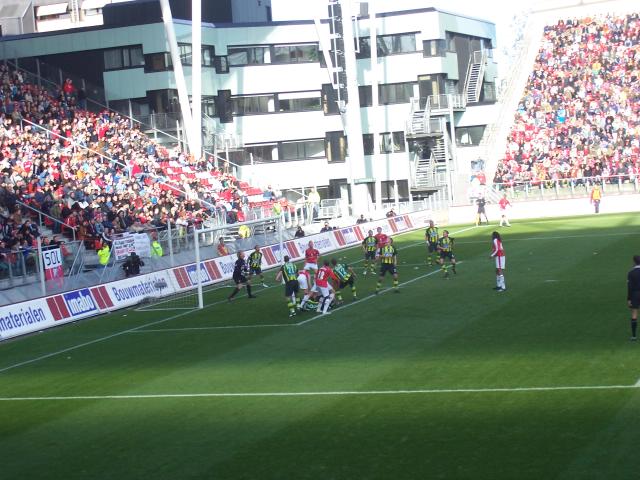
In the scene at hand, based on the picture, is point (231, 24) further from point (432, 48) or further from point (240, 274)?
point (240, 274)

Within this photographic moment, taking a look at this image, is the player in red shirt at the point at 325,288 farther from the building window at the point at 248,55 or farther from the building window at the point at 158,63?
the building window at the point at 248,55

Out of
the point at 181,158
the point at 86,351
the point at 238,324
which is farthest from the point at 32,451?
the point at 181,158

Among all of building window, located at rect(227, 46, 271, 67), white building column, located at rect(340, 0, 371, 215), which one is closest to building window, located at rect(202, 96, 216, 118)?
building window, located at rect(227, 46, 271, 67)

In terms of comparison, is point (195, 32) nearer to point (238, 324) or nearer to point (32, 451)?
point (238, 324)

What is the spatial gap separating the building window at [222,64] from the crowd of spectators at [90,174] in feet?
35.1

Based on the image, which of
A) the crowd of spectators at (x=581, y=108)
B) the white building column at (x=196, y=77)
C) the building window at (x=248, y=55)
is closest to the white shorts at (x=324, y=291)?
the white building column at (x=196, y=77)

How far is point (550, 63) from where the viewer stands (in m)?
74.8

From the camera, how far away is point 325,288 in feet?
97.4

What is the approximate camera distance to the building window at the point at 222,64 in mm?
70812

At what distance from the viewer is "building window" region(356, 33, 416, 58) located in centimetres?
7350

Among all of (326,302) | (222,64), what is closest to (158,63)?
(222,64)

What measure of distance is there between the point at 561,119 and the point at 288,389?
2144 inches

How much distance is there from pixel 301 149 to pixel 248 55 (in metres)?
7.64

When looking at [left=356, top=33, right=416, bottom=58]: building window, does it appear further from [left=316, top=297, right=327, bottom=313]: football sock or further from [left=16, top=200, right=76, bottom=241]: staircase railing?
[left=316, top=297, right=327, bottom=313]: football sock
